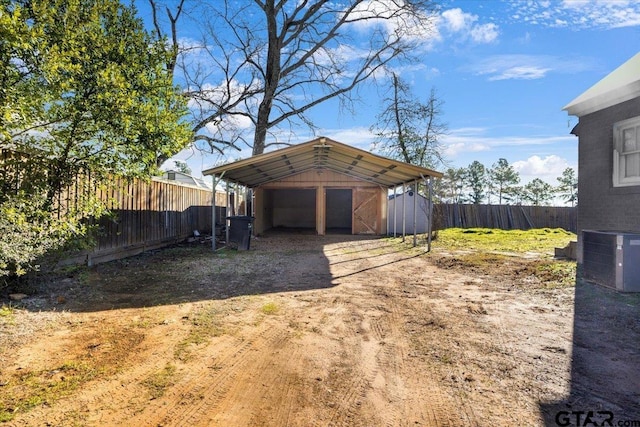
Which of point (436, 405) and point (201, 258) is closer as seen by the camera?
point (436, 405)

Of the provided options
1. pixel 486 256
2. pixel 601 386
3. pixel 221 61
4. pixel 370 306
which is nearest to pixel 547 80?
pixel 486 256

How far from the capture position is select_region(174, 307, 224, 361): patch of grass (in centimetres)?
317

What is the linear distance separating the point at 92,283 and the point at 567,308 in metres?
7.21

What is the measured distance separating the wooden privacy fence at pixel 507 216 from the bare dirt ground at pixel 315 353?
591 inches

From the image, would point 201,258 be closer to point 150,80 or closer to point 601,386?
point 150,80

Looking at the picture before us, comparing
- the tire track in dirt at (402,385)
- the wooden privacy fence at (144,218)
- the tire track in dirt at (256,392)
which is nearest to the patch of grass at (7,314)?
the wooden privacy fence at (144,218)

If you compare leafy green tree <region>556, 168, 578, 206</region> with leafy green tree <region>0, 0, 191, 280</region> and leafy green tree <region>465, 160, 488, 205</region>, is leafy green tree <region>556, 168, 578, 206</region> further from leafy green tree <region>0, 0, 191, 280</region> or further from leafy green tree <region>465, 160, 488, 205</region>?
leafy green tree <region>0, 0, 191, 280</region>

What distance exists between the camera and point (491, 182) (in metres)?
35.1

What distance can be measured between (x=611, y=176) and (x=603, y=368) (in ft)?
17.2

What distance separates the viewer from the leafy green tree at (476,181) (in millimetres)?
35281

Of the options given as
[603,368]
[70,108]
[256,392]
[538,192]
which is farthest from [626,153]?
[538,192]

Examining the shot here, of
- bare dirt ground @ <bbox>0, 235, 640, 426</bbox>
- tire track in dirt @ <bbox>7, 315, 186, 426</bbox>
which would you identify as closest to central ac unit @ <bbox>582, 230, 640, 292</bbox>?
bare dirt ground @ <bbox>0, 235, 640, 426</bbox>

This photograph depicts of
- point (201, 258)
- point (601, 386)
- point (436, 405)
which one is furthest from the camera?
point (201, 258)

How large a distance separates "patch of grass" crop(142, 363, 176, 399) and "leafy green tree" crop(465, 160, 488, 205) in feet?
120
